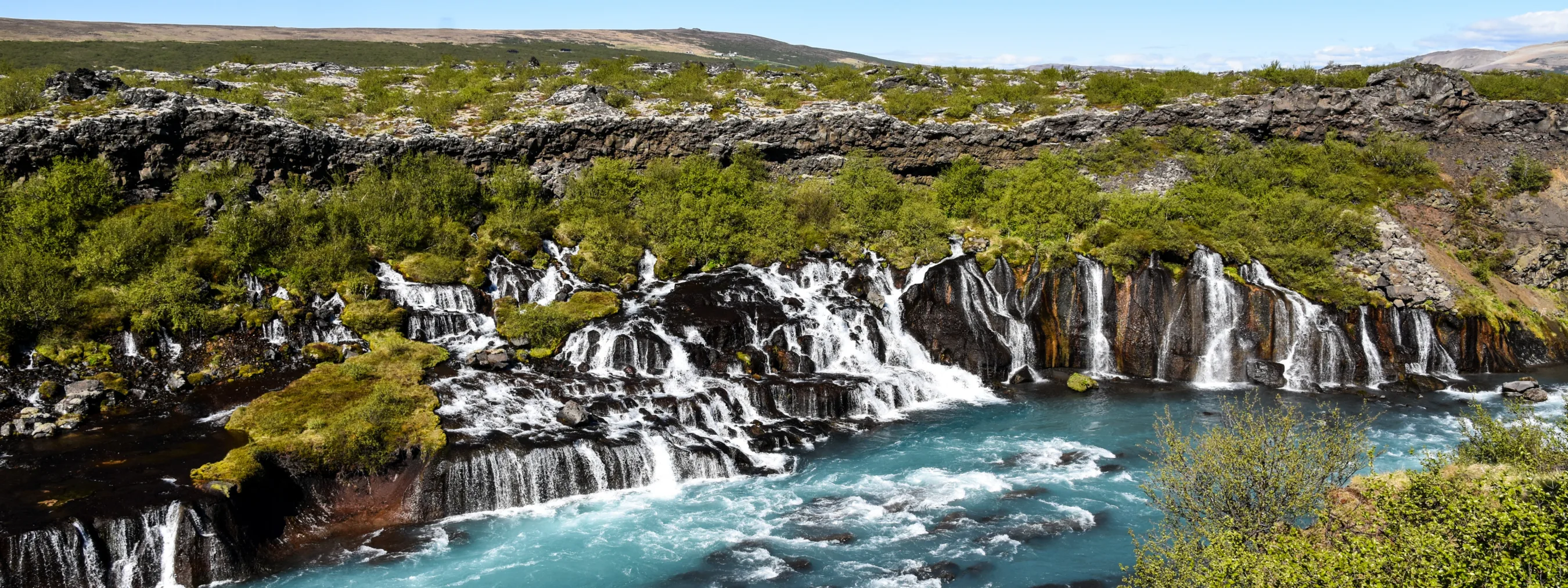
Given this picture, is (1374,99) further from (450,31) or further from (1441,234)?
(450,31)

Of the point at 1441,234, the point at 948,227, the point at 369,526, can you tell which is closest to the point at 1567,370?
the point at 1441,234

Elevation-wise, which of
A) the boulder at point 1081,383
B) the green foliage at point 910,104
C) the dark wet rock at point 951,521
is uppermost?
the green foliage at point 910,104

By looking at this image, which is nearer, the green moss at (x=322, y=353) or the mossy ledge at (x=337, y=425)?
the mossy ledge at (x=337, y=425)

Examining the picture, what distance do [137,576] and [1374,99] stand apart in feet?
222

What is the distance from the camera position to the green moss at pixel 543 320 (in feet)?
110

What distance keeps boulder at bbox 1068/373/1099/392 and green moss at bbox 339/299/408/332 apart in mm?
30819

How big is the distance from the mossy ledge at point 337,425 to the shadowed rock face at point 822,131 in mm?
18911

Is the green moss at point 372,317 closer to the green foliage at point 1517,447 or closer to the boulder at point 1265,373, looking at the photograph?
the green foliage at point 1517,447

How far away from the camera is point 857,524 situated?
78.2 feet

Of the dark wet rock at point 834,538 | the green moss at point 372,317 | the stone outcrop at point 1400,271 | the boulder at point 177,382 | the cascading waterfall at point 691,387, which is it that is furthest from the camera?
the stone outcrop at point 1400,271

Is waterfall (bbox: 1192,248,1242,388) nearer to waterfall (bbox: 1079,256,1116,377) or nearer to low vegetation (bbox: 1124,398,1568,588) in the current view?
waterfall (bbox: 1079,256,1116,377)

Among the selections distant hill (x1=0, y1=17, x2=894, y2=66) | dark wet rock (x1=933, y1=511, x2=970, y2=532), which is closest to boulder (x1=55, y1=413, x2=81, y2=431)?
dark wet rock (x1=933, y1=511, x2=970, y2=532)

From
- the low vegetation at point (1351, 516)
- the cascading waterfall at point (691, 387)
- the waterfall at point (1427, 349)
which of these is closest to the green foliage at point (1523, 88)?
the waterfall at point (1427, 349)

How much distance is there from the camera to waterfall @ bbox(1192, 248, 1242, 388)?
37.1 metres
